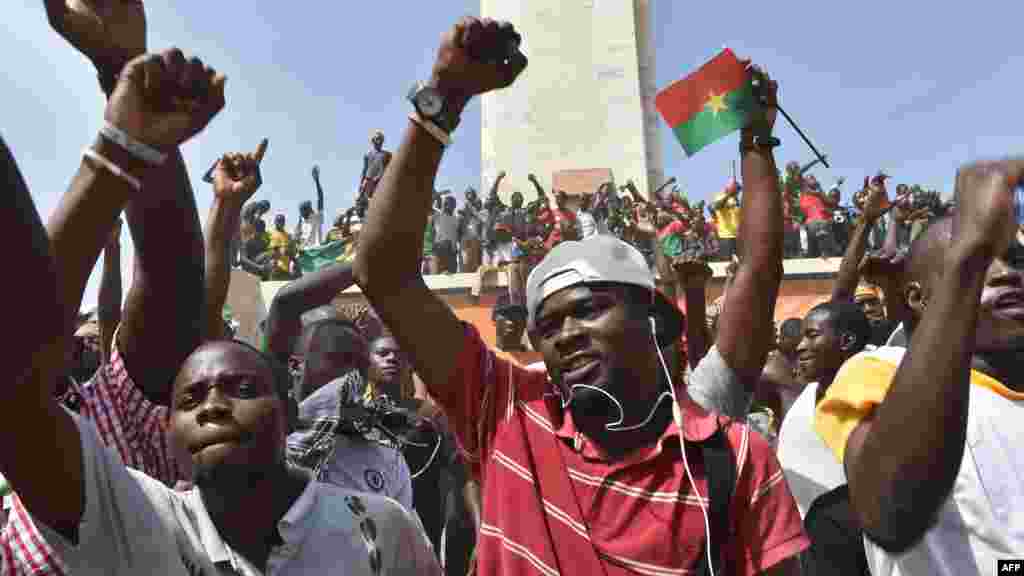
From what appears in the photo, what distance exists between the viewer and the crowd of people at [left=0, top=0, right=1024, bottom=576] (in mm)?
1656

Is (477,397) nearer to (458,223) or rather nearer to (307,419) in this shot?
(307,419)

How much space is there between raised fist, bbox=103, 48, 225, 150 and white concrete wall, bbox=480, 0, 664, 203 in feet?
69.4

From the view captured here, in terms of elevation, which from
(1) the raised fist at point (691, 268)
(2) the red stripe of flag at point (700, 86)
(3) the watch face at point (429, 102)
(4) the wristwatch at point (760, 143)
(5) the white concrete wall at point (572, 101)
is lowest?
(1) the raised fist at point (691, 268)

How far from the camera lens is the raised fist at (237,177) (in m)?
3.40

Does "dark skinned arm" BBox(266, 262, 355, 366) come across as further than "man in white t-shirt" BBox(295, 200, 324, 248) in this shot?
No

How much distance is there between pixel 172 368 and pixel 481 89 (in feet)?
3.11

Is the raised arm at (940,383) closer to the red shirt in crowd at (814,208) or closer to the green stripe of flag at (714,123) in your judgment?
the green stripe of flag at (714,123)

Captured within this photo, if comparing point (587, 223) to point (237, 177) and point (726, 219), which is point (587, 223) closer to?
point (726, 219)

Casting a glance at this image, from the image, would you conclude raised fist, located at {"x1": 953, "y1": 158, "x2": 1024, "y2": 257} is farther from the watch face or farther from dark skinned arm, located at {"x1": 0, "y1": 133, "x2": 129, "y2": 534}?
dark skinned arm, located at {"x1": 0, "y1": 133, "x2": 129, "y2": 534}

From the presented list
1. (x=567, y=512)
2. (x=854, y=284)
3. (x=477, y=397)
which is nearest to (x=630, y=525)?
(x=567, y=512)

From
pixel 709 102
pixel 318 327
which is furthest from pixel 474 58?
pixel 318 327

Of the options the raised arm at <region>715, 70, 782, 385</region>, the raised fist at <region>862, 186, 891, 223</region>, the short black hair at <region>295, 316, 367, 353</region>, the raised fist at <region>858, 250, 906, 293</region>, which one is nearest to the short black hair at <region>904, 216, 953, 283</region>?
the raised arm at <region>715, 70, 782, 385</region>

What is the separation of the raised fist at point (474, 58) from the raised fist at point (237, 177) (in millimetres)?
1240


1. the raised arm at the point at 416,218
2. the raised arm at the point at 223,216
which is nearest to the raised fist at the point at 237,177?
the raised arm at the point at 223,216
